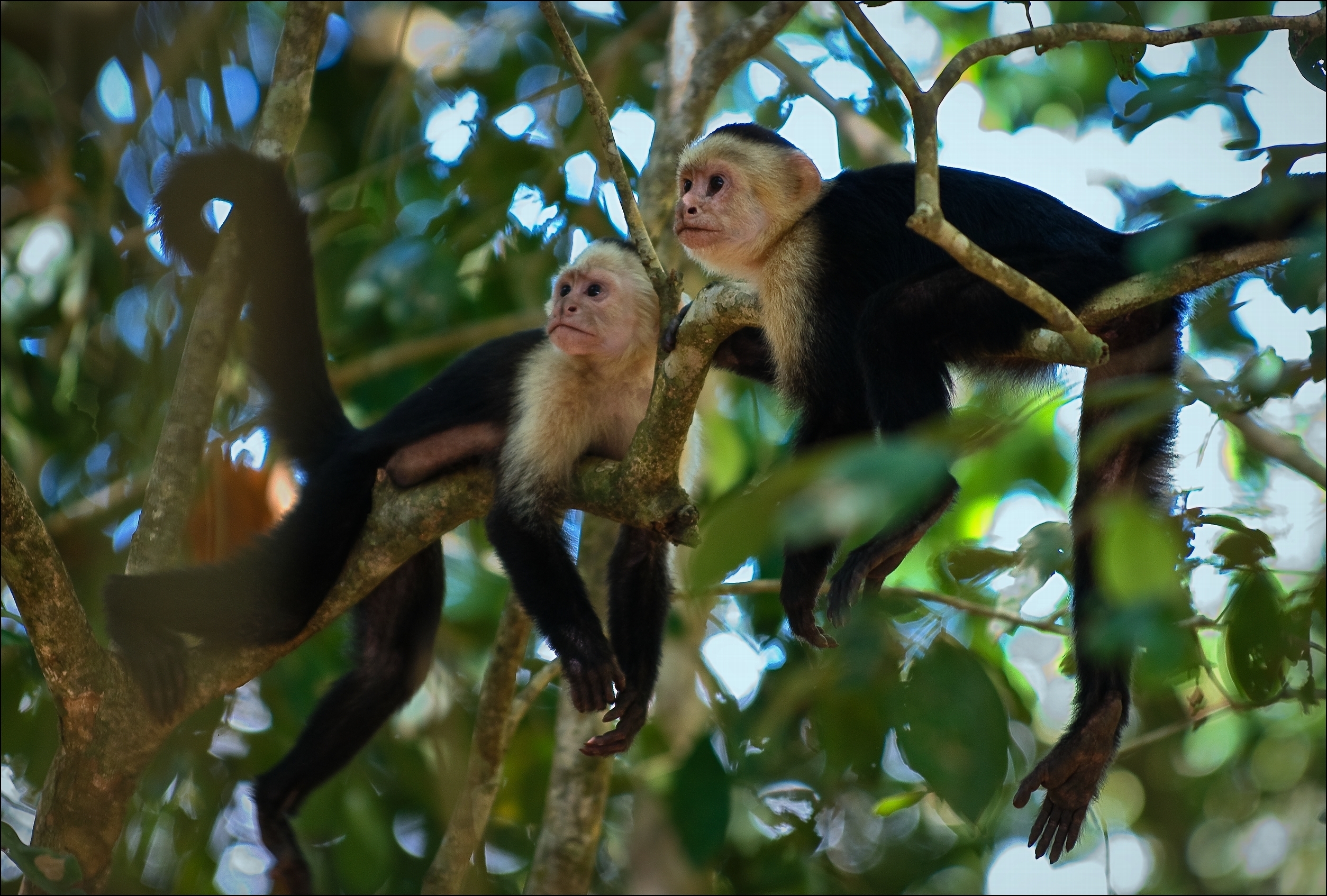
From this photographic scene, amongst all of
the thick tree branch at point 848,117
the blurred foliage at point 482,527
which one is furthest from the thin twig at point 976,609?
the thick tree branch at point 848,117

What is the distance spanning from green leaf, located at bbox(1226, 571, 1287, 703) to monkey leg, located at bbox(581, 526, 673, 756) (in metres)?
1.60

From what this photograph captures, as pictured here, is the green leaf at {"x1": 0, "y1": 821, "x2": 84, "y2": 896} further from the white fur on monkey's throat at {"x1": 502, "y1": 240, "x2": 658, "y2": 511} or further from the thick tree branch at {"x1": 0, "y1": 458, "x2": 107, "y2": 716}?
the white fur on monkey's throat at {"x1": 502, "y1": 240, "x2": 658, "y2": 511}

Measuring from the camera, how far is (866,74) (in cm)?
491

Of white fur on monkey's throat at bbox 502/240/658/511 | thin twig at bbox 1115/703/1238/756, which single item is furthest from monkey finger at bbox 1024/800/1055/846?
white fur on monkey's throat at bbox 502/240/658/511

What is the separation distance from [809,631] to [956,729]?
0.47 meters

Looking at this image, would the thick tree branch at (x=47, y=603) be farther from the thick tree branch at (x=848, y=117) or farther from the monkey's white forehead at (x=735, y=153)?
the thick tree branch at (x=848, y=117)

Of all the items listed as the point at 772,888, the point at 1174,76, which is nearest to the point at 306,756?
the point at 772,888

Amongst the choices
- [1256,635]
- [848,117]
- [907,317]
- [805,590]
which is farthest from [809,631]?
[848,117]

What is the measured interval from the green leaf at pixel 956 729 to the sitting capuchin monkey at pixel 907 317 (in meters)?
0.12

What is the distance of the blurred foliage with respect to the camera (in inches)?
133

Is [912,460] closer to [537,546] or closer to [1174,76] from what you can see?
[1174,76]

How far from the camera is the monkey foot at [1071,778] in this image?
2.81 meters

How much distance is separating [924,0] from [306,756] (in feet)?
15.0

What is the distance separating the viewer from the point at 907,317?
9.34 ft
